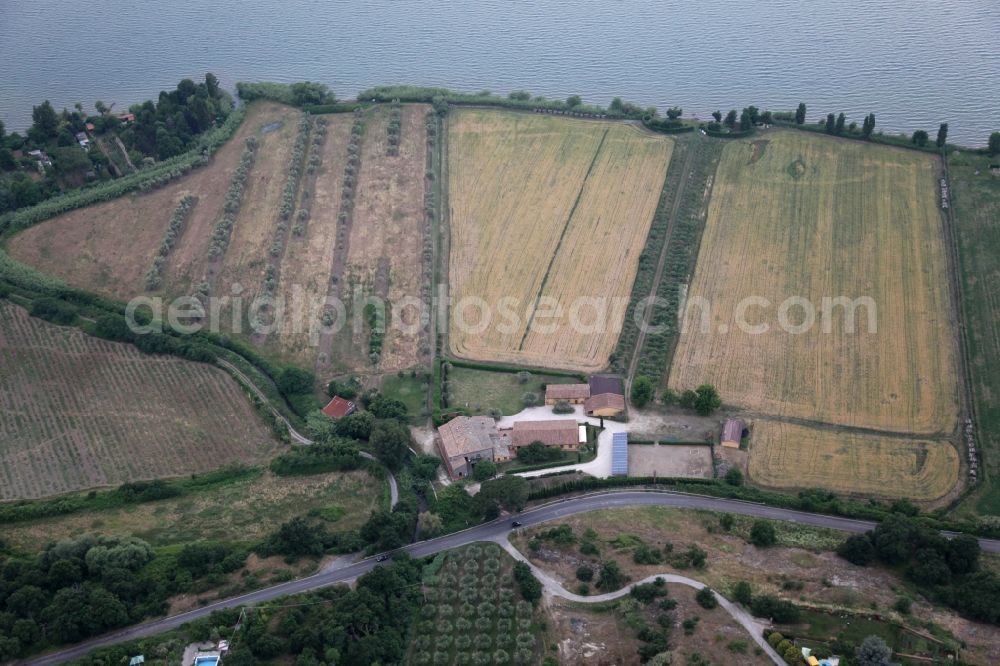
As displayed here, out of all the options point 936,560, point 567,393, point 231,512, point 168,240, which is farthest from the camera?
point 168,240

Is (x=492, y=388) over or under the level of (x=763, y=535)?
over

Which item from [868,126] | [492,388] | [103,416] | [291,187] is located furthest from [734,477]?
[291,187]

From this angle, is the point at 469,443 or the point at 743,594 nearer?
the point at 743,594

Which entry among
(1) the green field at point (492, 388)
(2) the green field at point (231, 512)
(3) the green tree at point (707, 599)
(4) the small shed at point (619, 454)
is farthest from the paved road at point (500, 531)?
(1) the green field at point (492, 388)

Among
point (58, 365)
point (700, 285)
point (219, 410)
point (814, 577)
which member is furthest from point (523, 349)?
point (58, 365)

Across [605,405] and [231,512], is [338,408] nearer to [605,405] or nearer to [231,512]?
[231,512]

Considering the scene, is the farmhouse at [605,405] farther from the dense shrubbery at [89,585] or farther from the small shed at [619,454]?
the dense shrubbery at [89,585]

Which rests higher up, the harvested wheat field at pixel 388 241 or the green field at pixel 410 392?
the harvested wheat field at pixel 388 241

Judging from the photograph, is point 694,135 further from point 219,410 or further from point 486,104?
point 219,410
